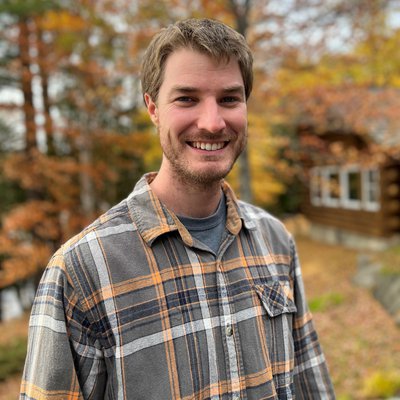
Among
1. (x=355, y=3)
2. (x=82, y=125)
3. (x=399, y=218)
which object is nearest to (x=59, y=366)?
(x=355, y=3)

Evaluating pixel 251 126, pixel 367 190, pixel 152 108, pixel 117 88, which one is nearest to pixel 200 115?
pixel 152 108

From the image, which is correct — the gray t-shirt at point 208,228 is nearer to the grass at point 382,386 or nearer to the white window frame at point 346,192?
the grass at point 382,386

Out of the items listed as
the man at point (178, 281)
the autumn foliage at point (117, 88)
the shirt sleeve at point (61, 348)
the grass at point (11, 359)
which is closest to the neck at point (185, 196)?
the man at point (178, 281)

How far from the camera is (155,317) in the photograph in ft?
5.18

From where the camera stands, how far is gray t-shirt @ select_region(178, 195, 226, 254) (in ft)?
5.84

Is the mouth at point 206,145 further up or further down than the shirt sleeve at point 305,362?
further up

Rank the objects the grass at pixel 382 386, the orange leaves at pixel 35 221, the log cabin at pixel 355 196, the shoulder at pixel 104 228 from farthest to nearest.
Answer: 1. the log cabin at pixel 355 196
2. the orange leaves at pixel 35 221
3. the grass at pixel 382 386
4. the shoulder at pixel 104 228

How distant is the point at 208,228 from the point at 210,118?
18.8 inches

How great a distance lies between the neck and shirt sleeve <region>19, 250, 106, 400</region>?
0.50 meters

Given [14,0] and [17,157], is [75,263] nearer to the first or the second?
[14,0]

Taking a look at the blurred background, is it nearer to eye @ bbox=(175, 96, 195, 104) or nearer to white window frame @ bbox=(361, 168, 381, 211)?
white window frame @ bbox=(361, 168, 381, 211)

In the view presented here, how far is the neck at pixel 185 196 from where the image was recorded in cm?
176

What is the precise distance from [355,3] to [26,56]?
25.4ft

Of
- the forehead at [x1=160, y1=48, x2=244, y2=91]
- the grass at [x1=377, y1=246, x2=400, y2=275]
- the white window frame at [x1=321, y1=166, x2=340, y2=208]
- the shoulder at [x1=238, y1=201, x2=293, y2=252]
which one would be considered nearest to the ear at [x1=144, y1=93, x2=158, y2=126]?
the forehead at [x1=160, y1=48, x2=244, y2=91]
